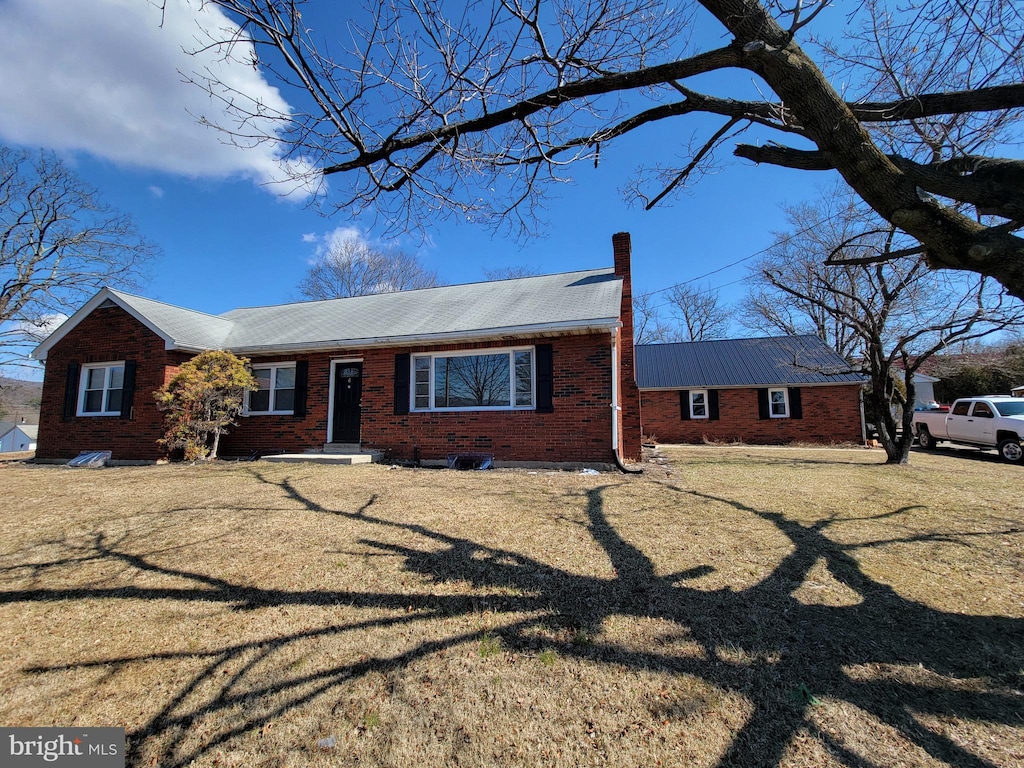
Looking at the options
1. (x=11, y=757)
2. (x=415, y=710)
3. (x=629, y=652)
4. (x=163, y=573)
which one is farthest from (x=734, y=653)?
(x=163, y=573)

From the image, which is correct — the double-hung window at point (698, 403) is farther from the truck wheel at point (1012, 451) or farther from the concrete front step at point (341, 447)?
the concrete front step at point (341, 447)

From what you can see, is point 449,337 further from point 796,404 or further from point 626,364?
point 796,404

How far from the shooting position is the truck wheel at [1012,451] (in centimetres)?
1262

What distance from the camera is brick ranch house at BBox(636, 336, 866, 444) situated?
57.6ft

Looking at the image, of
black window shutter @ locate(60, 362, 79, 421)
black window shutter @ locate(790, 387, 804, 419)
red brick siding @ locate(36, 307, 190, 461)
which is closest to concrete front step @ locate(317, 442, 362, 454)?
red brick siding @ locate(36, 307, 190, 461)

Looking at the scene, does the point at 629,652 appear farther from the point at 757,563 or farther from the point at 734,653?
the point at 757,563

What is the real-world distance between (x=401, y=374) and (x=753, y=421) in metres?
15.1

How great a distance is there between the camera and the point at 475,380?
10383mm

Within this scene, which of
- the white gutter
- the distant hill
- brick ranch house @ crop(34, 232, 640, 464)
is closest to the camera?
the white gutter

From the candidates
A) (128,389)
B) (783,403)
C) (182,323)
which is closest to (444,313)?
(182,323)

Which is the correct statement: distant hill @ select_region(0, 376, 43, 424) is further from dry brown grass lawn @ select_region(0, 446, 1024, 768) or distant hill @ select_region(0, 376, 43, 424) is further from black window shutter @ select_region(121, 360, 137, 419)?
dry brown grass lawn @ select_region(0, 446, 1024, 768)

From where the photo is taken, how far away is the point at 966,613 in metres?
3.23

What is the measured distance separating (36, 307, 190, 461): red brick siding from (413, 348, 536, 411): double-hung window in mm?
6608

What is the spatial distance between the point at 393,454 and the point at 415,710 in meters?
8.54
